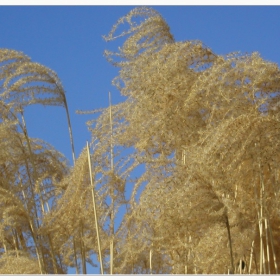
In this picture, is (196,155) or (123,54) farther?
(123,54)

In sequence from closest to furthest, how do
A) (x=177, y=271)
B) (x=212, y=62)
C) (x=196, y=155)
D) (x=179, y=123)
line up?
(x=196, y=155) → (x=177, y=271) → (x=179, y=123) → (x=212, y=62)

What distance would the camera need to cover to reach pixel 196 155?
355cm

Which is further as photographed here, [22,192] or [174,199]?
[22,192]

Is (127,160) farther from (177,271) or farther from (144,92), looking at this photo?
(177,271)

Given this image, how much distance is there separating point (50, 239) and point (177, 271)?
0.94 meters

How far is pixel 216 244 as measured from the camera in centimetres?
374

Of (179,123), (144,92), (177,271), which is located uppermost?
(144,92)

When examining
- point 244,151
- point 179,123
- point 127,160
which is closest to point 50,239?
point 127,160

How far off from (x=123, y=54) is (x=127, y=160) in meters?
1.25

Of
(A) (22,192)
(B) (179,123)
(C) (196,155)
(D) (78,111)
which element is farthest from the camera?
(D) (78,111)

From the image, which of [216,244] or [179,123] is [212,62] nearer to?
[179,123]

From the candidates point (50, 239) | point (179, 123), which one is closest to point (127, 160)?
point (179, 123)

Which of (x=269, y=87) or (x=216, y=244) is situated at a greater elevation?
(x=269, y=87)

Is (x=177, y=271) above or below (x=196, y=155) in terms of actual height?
below
